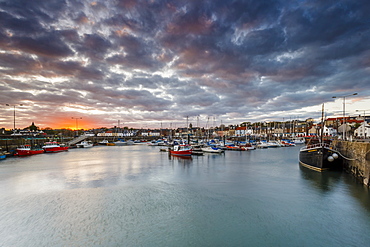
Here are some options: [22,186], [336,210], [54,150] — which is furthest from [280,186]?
[54,150]

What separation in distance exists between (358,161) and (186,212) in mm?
18088

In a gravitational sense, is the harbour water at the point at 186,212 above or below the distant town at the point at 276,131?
below

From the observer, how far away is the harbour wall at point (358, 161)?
16891mm

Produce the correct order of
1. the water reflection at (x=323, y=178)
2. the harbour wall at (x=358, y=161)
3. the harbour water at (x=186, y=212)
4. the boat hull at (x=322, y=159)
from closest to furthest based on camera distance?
the harbour water at (x=186, y=212), the harbour wall at (x=358, y=161), the water reflection at (x=323, y=178), the boat hull at (x=322, y=159)

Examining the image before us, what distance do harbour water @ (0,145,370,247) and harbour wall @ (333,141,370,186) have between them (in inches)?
43.2

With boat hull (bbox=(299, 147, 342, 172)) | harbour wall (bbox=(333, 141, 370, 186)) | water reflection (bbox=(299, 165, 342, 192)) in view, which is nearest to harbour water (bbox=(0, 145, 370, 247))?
water reflection (bbox=(299, 165, 342, 192))

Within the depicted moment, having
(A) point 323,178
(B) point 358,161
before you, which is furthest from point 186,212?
(B) point 358,161

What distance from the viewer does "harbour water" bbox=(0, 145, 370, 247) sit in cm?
964

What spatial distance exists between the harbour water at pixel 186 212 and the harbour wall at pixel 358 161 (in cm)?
110

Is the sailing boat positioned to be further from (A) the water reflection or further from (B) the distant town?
(B) the distant town

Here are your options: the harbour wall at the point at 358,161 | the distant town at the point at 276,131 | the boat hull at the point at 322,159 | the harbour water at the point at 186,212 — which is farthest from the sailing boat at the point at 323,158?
the distant town at the point at 276,131

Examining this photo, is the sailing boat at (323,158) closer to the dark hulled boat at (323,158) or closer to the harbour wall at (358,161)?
the dark hulled boat at (323,158)

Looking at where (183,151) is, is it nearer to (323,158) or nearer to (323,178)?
(323,158)

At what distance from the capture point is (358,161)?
64.2 feet
